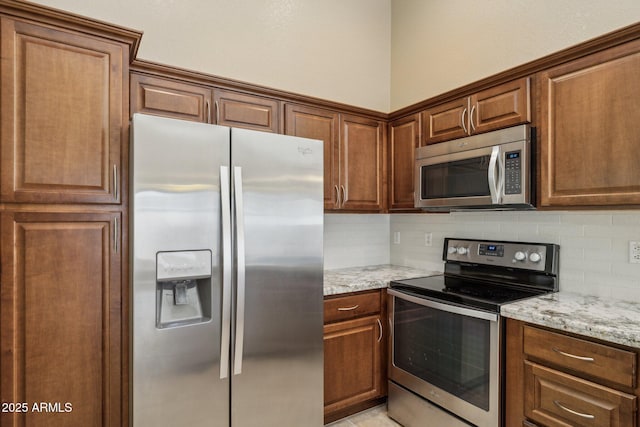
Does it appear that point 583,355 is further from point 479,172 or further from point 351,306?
point 351,306

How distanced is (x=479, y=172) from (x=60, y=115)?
2.20 m

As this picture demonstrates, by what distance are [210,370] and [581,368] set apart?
1.63 m

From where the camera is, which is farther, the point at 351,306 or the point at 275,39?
the point at 275,39

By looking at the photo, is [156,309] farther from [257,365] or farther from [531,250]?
[531,250]

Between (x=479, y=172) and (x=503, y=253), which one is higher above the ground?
(x=479, y=172)

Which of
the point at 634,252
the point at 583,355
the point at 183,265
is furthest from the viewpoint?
the point at 634,252

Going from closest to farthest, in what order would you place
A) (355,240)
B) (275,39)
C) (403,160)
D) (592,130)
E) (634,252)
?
(592,130), (634,252), (275,39), (403,160), (355,240)

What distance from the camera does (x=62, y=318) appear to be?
1528 millimetres

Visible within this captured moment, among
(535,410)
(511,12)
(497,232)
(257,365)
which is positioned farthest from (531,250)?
(257,365)

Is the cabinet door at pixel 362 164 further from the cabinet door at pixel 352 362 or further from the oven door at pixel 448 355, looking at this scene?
the cabinet door at pixel 352 362

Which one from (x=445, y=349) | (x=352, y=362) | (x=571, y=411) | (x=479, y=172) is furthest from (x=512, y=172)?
(x=352, y=362)

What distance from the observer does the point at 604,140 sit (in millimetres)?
1732

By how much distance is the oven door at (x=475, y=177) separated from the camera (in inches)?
79.3

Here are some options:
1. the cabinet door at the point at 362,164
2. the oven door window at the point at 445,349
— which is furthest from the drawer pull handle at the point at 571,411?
the cabinet door at the point at 362,164
